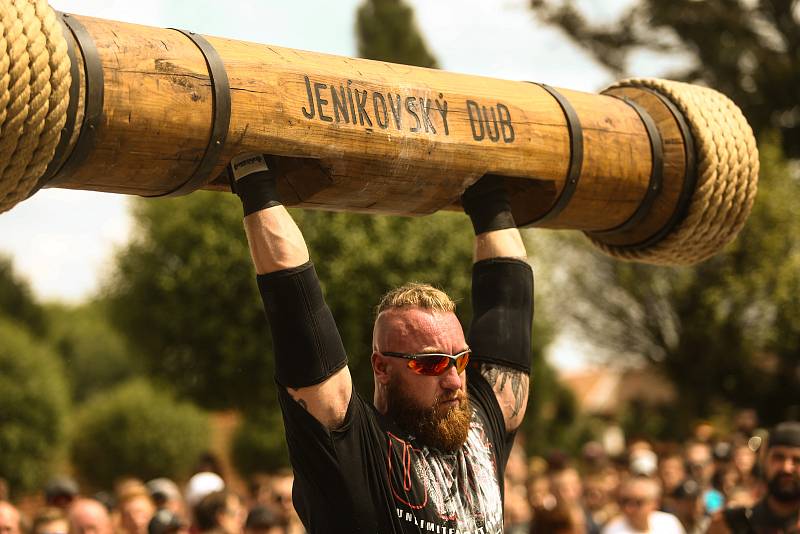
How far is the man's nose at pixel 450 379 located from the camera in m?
3.05

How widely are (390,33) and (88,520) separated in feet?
80.8

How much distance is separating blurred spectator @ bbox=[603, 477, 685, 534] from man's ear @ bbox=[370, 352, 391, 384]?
4191 mm

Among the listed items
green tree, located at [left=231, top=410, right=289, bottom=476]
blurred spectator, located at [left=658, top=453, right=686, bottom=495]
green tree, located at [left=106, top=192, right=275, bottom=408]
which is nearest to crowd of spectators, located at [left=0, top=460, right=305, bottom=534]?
blurred spectator, located at [left=658, top=453, right=686, bottom=495]

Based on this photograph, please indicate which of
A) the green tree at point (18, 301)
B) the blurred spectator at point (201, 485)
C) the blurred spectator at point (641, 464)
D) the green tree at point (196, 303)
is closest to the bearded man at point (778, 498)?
the blurred spectator at point (641, 464)

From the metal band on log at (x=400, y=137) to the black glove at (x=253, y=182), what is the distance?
2.0 inches

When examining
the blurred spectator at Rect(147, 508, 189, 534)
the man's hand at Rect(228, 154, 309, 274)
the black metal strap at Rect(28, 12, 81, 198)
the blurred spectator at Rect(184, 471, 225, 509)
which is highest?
the black metal strap at Rect(28, 12, 81, 198)

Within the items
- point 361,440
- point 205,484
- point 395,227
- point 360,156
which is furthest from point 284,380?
point 395,227

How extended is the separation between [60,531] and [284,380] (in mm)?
4055

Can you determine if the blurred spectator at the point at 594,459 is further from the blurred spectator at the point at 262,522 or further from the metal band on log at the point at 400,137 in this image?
the metal band on log at the point at 400,137

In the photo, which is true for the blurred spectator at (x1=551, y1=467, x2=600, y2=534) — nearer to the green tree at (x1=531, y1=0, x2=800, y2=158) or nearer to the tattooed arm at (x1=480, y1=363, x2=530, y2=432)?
the tattooed arm at (x1=480, y1=363, x2=530, y2=432)

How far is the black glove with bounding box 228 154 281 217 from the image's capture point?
2.83 metres

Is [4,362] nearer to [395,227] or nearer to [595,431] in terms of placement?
[395,227]

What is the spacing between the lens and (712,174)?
3.46m

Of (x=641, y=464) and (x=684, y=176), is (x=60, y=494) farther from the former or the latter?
(x=684, y=176)
